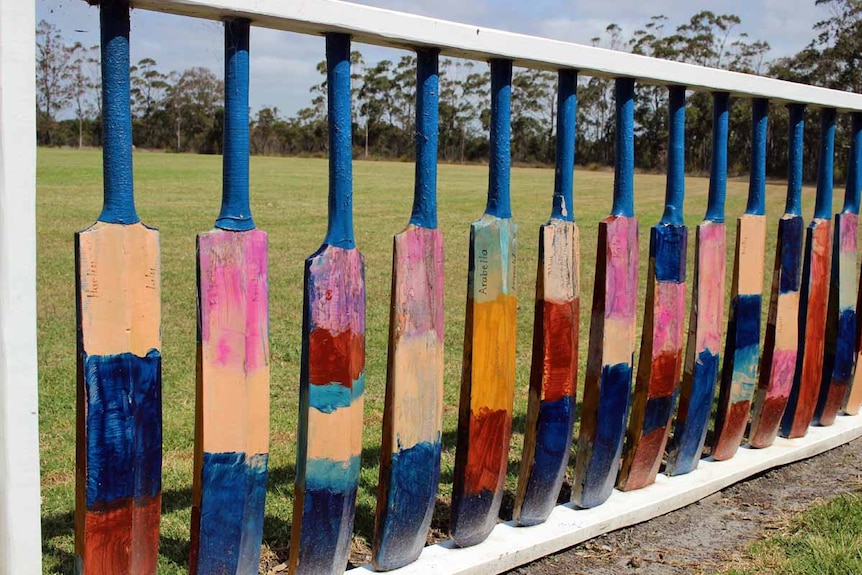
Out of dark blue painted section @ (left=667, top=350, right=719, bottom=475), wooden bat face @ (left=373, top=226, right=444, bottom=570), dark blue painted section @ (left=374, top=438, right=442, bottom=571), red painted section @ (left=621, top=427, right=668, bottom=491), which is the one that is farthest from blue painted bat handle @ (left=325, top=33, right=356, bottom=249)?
dark blue painted section @ (left=667, top=350, right=719, bottom=475)

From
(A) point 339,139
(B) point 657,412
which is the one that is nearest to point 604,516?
(B) point 657,412

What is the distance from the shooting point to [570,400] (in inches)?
93.7

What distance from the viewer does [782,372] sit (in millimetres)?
3082

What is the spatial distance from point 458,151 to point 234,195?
64.7 m

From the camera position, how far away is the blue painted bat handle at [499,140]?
2.16 m

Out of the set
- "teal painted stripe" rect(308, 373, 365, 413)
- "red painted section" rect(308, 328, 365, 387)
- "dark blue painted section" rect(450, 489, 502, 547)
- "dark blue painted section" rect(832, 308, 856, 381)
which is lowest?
"dark blue painted section" rect(450, 489, 502, 547)

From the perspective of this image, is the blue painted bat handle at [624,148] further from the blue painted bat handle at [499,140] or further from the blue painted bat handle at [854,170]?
the blue painted bat handle at [854,170]

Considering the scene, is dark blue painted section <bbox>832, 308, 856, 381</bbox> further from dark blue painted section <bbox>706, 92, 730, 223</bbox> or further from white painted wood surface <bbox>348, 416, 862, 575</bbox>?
dark blue painted section <bbox>706, 92, 730, 223</bbox>

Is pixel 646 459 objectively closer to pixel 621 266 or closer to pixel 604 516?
pixel 604 516

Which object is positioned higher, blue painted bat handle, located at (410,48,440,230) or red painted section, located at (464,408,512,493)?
blue painted bat handle, located at (410,48,440,230)

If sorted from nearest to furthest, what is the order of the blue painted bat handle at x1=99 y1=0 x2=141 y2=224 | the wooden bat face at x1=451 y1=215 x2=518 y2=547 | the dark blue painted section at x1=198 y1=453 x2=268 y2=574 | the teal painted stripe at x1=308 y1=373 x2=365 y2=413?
the blue painted bat handle at x1=99 y1=0 x2=141 y2=224
the dark blue painted section at x1=198 y1=453 x2=268 y2=574
the teal painted stripe at x1=308 y1=373 x2=365 y2=413
the wooden bat face at x1=451 y1=215 x2=518 y2=547

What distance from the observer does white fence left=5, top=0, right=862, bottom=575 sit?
1489 mm

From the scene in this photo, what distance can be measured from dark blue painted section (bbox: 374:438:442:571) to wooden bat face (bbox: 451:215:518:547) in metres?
0.11

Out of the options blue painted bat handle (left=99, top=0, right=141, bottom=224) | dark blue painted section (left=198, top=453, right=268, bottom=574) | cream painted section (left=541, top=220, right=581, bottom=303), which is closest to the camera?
blue painted bat handle (left=99, top=0, right=141, bottom=224)
